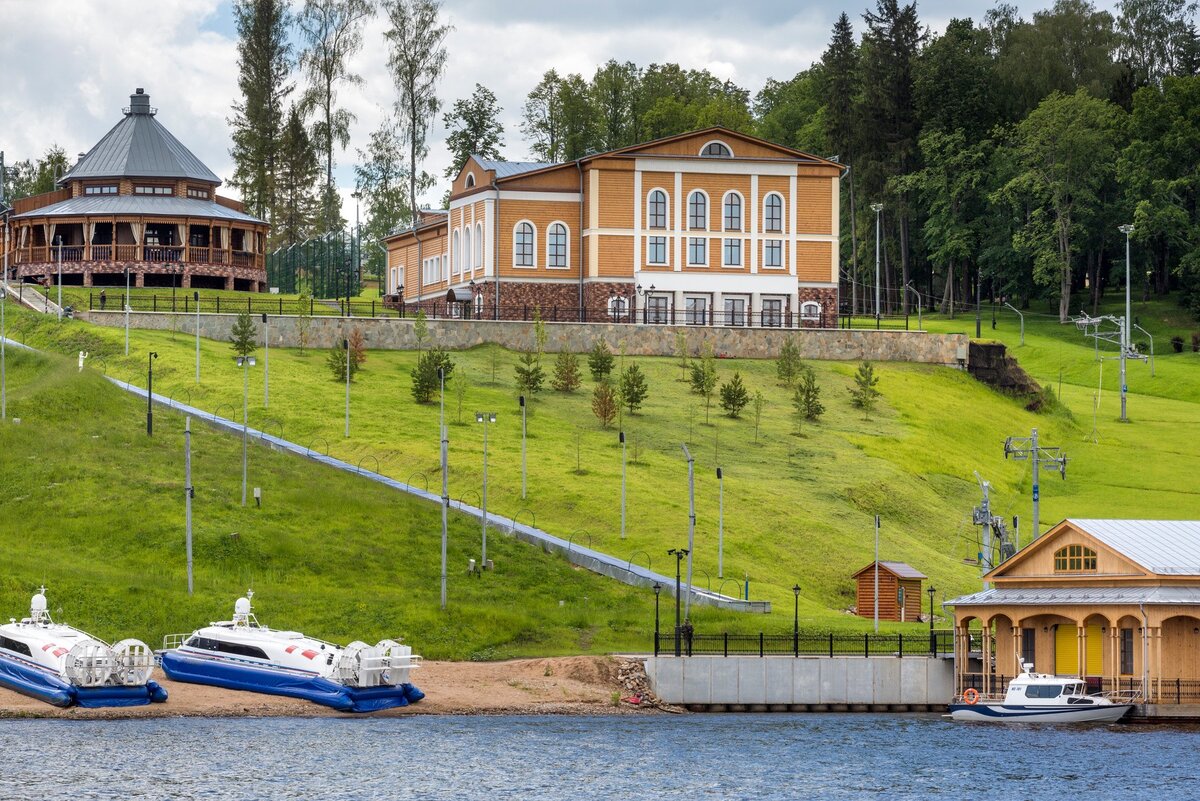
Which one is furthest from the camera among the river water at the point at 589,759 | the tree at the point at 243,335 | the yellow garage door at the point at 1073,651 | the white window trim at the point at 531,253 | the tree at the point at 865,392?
the white window trim at the point at 531,253

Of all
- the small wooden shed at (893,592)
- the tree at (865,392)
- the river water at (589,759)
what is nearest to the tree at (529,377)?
the tree at (865,392)

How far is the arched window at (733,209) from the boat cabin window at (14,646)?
226 feet

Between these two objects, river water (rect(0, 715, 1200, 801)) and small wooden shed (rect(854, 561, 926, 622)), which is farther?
small wooden shed (rect(854, 561, 926, 622))

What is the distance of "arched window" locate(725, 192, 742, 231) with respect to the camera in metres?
125

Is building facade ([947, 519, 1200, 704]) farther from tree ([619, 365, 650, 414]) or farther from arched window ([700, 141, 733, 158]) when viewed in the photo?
arched window ([700, 141, 733, 158])

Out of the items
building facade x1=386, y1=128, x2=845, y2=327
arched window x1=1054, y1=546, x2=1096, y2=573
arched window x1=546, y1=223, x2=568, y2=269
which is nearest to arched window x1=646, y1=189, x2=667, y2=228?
building facade x1=386, y1=128, x2=845, y2=327

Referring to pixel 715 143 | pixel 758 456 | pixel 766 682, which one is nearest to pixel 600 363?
pixel 758 456

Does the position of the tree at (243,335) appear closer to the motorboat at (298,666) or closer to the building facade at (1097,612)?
the motorboat at (298,666)

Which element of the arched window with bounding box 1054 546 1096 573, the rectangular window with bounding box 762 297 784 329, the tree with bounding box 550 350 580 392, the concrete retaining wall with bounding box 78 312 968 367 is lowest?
the arched window with bounding box 1054 546 1096 573

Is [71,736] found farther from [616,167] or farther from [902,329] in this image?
[902,329]

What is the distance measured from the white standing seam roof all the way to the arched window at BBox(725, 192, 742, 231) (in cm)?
5559

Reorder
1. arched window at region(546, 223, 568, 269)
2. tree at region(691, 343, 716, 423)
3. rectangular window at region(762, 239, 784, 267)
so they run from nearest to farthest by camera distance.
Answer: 1. tree at region(691, 343, 716, 423)
2. arched window at region(546, 223, 568, 269)
3. rectangular window at region(762, 239, 784, 267)

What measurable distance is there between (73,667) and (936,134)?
100160 millimetres

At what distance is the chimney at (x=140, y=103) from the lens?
451 feet
